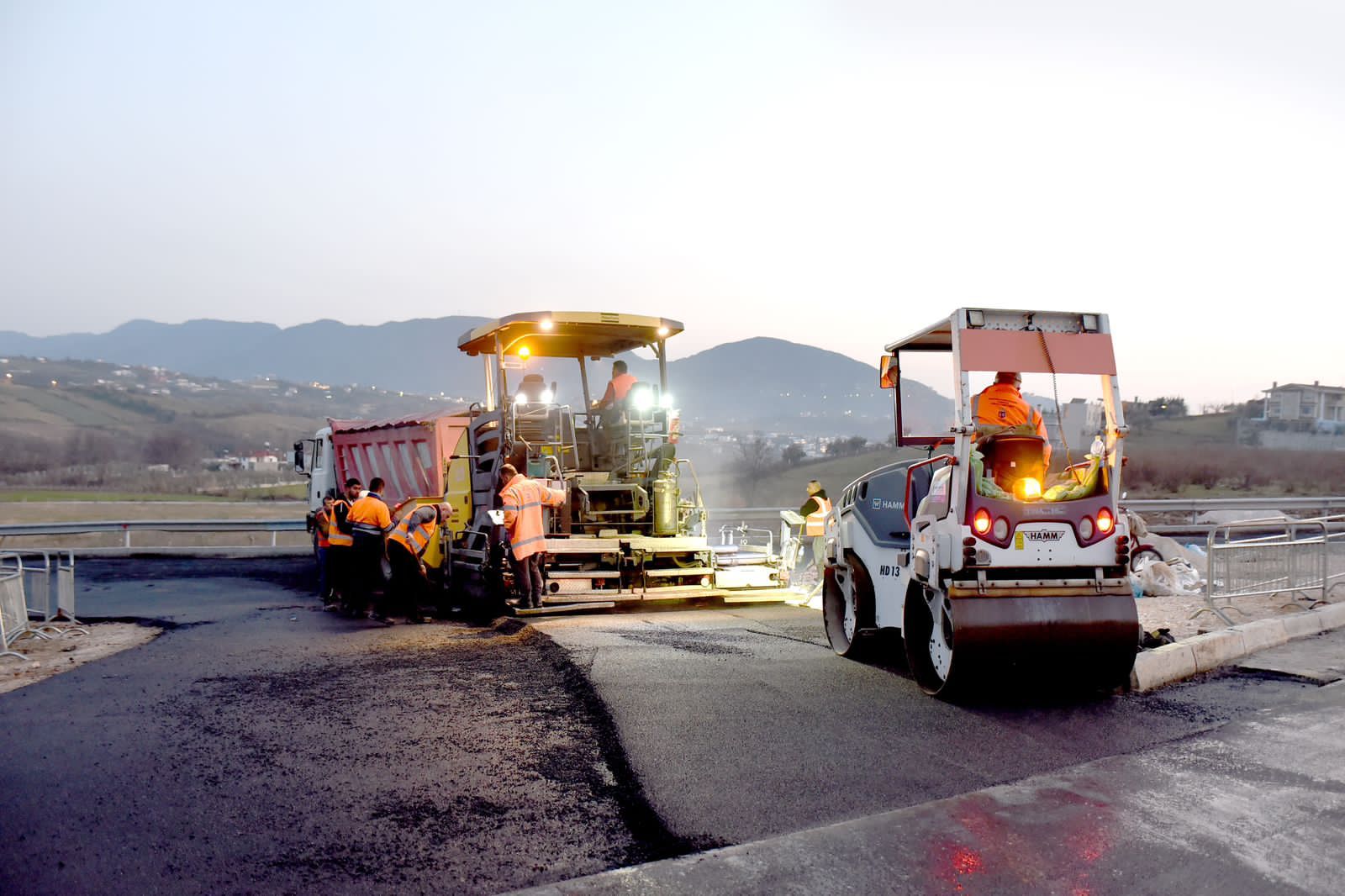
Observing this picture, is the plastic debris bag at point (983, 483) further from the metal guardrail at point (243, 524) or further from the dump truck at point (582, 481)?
the metal guardrail at point (243, 524)

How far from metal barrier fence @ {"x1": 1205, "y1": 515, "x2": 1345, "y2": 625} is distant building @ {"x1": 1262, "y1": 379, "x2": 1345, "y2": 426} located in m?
50.7

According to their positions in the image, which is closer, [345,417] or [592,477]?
[592,477]

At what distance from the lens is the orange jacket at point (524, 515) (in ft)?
36.4

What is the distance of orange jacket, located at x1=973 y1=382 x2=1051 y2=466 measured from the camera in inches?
274

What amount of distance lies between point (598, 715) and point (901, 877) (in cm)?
289

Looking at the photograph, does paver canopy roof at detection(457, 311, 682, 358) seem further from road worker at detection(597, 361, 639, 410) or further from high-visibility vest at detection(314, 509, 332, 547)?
high-visibility vest at detection(314, 509, 332, 547)

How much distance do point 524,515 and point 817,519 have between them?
5086mm

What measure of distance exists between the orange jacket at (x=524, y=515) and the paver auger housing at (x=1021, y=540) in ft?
16.4

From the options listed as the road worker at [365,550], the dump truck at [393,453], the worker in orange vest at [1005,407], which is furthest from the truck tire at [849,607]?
the road worker at [365,550]

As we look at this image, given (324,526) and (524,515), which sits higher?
(524,515)

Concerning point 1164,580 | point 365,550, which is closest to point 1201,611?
point 1164,580

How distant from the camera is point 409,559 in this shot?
1209 centimetres

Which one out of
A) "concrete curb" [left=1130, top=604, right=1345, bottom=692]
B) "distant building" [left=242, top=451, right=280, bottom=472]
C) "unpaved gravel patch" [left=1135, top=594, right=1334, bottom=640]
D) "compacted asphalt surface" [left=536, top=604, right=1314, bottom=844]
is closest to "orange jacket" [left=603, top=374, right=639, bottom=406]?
"compacted asphalt surface" [left=536, top=604, right=1314, bottom=844]

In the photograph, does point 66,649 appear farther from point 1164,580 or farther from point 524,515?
point 1164,580
